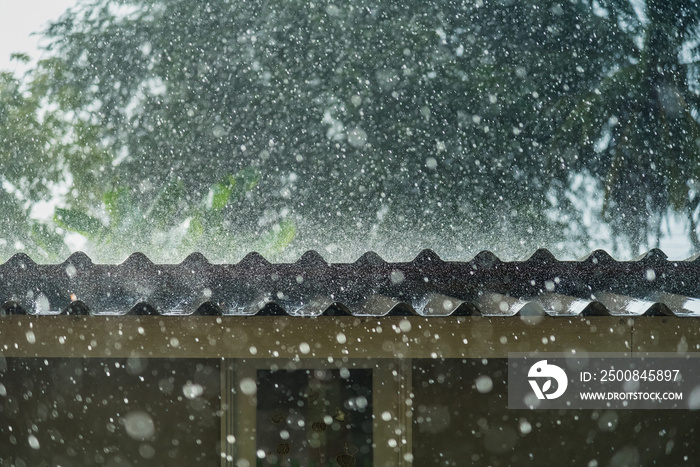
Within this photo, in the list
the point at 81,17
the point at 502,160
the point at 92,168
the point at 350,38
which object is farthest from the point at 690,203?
the point at 81,17

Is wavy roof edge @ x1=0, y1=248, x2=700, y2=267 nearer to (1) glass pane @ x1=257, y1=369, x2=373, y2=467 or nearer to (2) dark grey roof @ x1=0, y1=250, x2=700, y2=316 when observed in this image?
(2) dark grey roof @ x1=0, y1=250, x2=700, y2=316

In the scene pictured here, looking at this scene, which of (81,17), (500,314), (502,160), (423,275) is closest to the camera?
(500,314)

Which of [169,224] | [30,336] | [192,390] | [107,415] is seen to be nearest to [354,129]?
[169,224]

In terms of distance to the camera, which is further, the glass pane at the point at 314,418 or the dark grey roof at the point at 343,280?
the glass pane at the point at 314,418

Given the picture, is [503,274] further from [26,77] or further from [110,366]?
[26,77]

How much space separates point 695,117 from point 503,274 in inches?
287

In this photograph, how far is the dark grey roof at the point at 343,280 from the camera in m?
3.37

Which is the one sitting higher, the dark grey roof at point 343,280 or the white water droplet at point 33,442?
the dark grey roof at point 343,280

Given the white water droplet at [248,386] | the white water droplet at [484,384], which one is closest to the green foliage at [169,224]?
the white water droplet at [248,386]

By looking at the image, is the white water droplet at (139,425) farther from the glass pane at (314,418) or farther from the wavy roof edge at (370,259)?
the wavy roof edge at (370,259)

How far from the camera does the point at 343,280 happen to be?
3.58m

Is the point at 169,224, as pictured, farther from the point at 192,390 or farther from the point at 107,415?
the point at 192,390

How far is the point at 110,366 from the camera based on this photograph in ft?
12.9

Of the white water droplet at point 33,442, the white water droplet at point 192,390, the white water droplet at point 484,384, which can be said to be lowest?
the white water droplet at point 33,442
